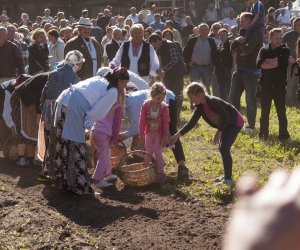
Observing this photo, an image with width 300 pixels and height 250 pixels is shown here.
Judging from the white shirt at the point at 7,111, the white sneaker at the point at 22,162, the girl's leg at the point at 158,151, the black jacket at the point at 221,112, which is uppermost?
the black jacket at the point at 221,112

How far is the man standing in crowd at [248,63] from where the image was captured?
36.5 ft

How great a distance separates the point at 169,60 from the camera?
12.4 meters

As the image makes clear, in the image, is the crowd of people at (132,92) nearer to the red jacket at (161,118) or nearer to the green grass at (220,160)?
the red jacket at (161,118)

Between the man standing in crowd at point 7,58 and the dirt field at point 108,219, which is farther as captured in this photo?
the man standing in crowd at point 7,58

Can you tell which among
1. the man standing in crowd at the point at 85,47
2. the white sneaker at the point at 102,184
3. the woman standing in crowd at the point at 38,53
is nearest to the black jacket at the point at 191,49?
the man standing in crowd at the point at 85,47

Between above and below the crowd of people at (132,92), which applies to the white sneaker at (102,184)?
below

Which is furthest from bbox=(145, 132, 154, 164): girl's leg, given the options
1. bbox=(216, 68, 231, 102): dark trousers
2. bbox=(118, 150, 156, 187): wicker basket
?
bbox=(216, 68, 231, 102): dark trousers

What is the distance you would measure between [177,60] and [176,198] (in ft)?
18.0

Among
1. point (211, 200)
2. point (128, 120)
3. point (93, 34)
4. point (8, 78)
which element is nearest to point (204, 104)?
point (211, 200)

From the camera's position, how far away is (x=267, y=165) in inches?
355

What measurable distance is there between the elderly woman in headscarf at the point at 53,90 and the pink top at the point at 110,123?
57 cm

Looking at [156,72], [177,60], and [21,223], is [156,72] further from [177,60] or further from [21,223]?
[21,223]

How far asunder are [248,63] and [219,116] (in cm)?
414

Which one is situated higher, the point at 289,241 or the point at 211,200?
the point at 289,241
